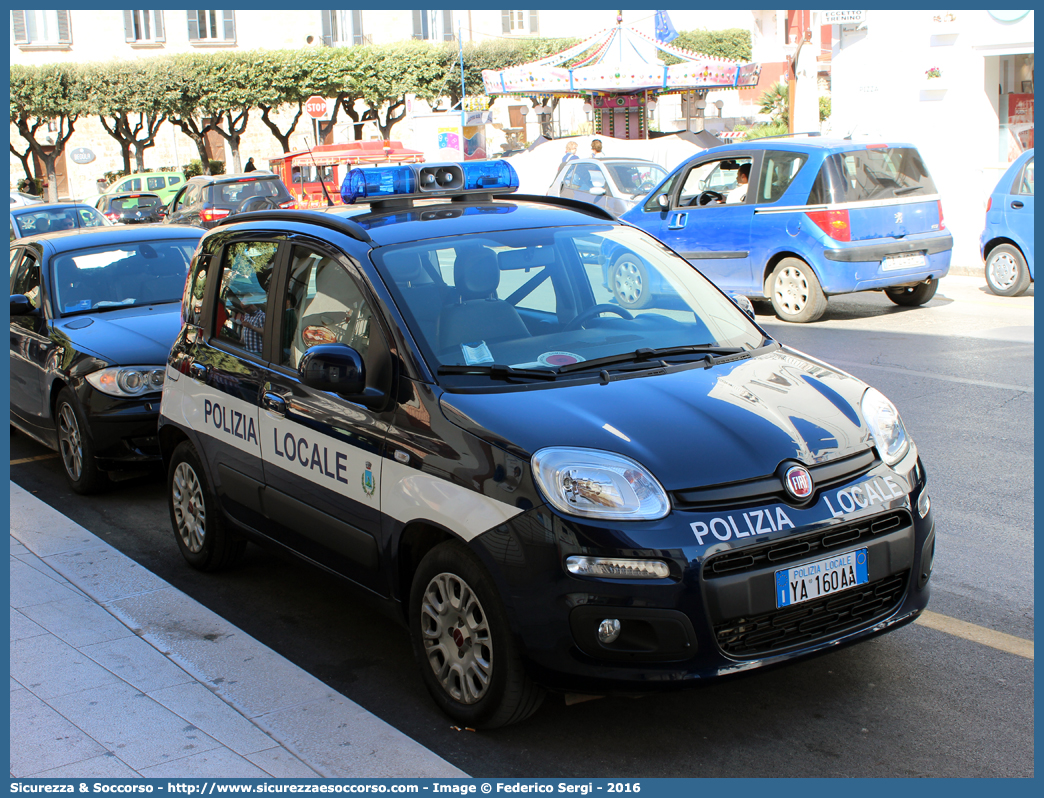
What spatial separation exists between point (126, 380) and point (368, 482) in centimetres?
341

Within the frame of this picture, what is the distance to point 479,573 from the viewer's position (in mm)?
3459

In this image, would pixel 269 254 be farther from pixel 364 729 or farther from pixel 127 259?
pixel 127 259

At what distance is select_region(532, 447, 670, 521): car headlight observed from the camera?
130 inches

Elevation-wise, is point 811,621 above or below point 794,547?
below

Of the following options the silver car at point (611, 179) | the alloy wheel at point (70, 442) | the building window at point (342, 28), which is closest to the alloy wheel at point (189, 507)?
the alloy wheel at point (70, 442)

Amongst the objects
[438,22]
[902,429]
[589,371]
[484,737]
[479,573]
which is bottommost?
[484,737]

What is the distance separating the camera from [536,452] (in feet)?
11.2

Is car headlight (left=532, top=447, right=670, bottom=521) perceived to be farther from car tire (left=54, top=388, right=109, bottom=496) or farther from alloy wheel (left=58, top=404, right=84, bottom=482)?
alloy wheel (left=58, top=404, right=84, bottom=482)

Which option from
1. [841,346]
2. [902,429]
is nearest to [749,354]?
[902,429]

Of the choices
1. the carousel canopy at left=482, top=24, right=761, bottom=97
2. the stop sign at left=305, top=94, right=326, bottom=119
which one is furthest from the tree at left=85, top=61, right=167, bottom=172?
the carousel canopy at left=482, top=24, right=761, bottom=97

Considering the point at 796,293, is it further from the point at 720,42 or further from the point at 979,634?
the point at 720,42

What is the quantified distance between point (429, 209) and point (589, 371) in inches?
48.3

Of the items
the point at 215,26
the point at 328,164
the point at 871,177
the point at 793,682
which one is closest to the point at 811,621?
the point at 793,682

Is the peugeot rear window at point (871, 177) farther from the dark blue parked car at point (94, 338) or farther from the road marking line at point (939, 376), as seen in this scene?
the dark blue parked car at point (94, 338)
